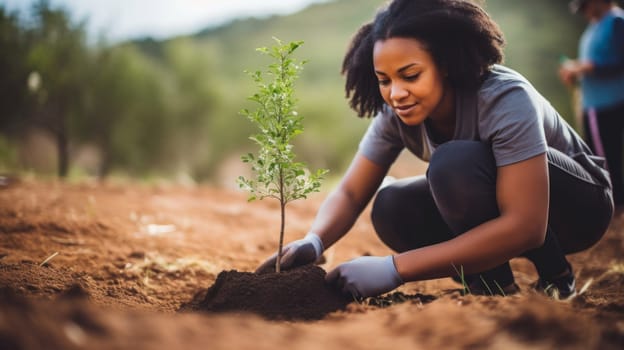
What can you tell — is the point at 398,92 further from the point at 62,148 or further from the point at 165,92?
the point at 165,92

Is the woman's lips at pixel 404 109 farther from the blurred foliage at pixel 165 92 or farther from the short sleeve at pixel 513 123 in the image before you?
the blurred foliage at pixel 165 92

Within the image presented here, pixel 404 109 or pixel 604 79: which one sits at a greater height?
pixel 604 79

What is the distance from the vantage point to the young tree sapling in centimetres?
185

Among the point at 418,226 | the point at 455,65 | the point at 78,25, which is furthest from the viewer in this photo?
the point at 78,25

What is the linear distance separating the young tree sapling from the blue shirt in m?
3.70

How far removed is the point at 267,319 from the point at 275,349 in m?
0.57

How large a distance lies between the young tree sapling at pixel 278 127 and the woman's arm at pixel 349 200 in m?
0.35

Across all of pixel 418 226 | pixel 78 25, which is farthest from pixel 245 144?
pixel 418 226

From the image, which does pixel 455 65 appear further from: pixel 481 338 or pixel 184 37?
pixel 184 37

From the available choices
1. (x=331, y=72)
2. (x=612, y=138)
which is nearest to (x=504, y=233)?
(x=612, y=138)

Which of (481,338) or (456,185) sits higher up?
(456,185)

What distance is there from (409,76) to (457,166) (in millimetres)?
418

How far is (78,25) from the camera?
8367 millimetres

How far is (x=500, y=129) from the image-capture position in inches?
70.5
